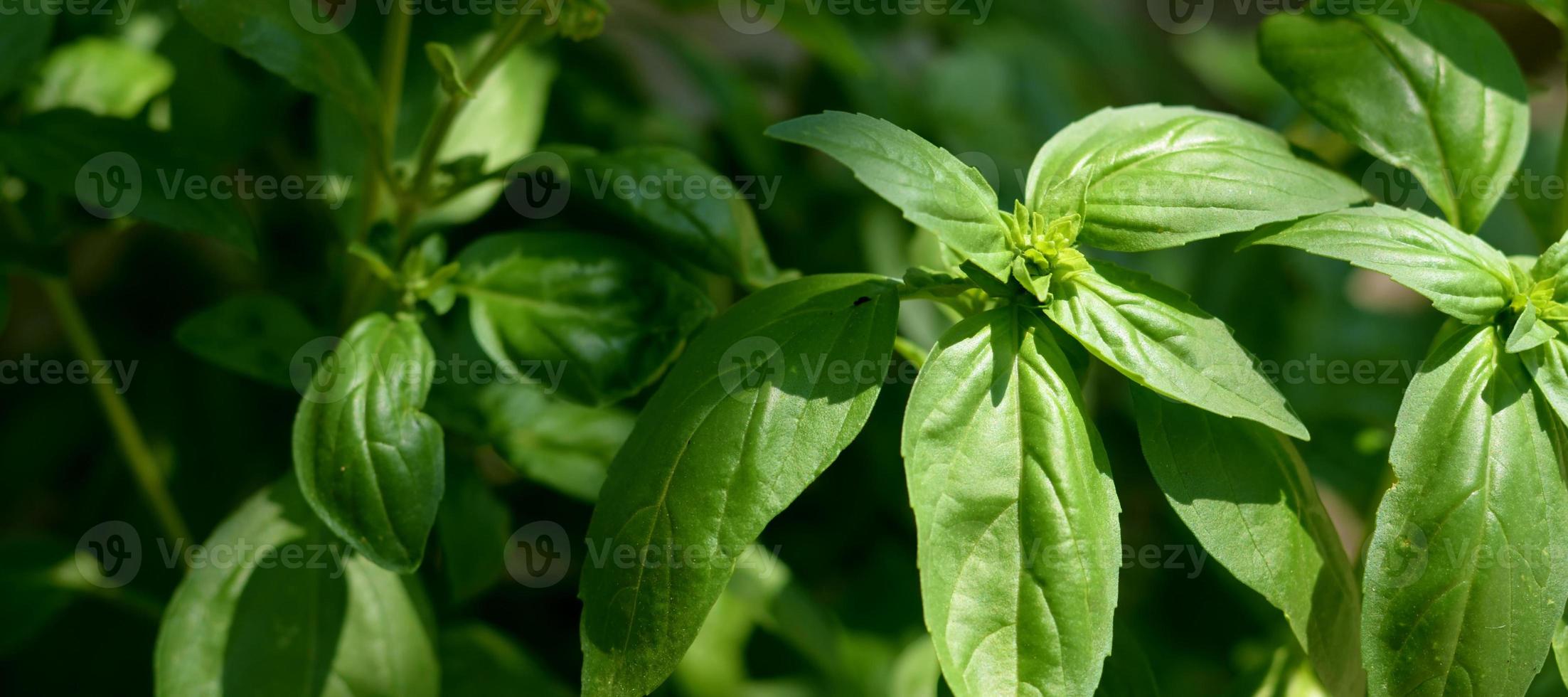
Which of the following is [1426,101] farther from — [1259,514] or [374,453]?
[374,453]

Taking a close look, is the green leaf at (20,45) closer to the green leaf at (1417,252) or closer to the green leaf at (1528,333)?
the green leaf at (1417,252)

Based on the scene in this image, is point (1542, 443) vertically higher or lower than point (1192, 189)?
lower

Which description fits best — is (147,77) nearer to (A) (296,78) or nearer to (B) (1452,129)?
(A) (296,78)

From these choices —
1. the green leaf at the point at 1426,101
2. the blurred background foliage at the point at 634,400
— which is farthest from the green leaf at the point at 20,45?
the green leaf at the point at 1426,101

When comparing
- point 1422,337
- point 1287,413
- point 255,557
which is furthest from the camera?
point 1422,337

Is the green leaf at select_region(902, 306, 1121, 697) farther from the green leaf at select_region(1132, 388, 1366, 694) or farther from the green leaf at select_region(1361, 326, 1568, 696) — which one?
the green leaf at select_region(1361, 326, 1568, 696)

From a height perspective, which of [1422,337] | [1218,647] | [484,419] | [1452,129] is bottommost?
[1218,647]

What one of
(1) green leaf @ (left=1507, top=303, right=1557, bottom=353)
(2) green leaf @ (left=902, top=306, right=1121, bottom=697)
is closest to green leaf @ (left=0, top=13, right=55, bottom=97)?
(2) green leaf @ (left=902, top=306, right=1121, bottom=697)

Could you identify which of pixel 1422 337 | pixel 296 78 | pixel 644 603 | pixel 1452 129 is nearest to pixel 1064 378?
pixel 644 603
